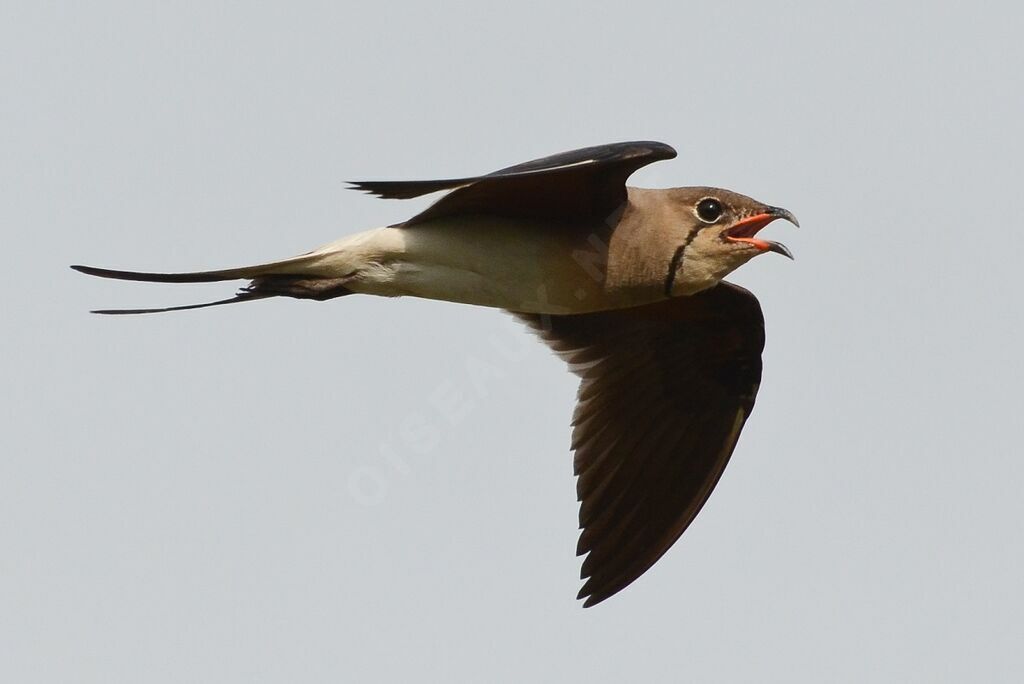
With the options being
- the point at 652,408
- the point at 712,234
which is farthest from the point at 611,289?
the point at 652,408

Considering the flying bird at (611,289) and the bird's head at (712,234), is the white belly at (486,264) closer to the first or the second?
the flying bird at (611,289)

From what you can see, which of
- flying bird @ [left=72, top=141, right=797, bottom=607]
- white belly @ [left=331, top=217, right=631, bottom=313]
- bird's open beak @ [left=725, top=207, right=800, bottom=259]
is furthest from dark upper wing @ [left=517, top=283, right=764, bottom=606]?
white belly @ [left=331, top=217, right=631, bottom=313]

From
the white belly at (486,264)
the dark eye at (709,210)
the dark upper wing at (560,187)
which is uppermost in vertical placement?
the dark upper wing at (560,187)

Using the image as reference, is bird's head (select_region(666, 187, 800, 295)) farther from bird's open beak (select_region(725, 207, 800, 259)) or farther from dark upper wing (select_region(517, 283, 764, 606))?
dark upper wing (select_region(517, 283, 764, 606))

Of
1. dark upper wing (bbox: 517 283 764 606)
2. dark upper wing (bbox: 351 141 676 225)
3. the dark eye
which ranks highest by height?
dark upper wing (bbox: 351 141 676 225)

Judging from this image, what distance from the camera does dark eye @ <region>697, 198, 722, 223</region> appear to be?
25.4 feet

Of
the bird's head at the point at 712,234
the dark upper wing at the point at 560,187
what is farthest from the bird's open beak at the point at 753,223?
the dark upper wing at the point at 560,187

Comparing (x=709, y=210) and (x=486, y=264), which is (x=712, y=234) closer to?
(x=709, y=210)

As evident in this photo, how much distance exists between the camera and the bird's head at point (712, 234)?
25.3 feet

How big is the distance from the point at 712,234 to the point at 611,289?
56 cm

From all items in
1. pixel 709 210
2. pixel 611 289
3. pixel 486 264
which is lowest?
pixel 611 289

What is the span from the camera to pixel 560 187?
24.5ft

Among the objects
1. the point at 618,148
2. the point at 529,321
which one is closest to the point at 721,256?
the point at 618,148

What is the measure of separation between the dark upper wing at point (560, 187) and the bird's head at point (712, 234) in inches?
14.0
